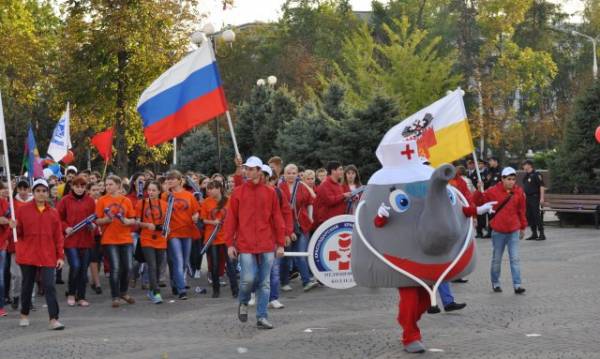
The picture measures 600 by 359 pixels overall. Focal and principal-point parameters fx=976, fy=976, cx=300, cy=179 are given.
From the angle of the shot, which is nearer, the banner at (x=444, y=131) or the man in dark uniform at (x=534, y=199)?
the banner at (x=444, y=131)

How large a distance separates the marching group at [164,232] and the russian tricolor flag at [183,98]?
2.37 ft

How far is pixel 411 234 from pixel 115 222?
4899mm

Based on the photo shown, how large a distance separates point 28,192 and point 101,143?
10301mm

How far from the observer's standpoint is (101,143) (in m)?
22.4

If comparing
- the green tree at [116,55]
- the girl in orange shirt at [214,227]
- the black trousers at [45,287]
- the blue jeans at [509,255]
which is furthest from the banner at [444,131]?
the green tree at [116,55]

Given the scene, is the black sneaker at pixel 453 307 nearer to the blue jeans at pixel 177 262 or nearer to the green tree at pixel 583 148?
the blue jeans at pixel 177 262

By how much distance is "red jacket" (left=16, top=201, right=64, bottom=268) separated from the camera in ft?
33.8

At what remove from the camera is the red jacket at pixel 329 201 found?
13211 mm

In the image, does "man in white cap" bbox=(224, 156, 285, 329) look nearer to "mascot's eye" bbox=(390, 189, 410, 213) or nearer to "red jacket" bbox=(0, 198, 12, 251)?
"mascot's eye" bbox=(390, 189, 410, 213)

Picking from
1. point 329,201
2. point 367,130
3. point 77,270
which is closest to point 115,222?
point 77,270

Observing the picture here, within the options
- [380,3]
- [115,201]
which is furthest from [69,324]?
[380,3]

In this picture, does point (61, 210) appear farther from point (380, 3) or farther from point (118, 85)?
point (380, 3)

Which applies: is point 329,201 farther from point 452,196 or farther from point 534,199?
point 534,199

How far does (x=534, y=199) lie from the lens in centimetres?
2119
